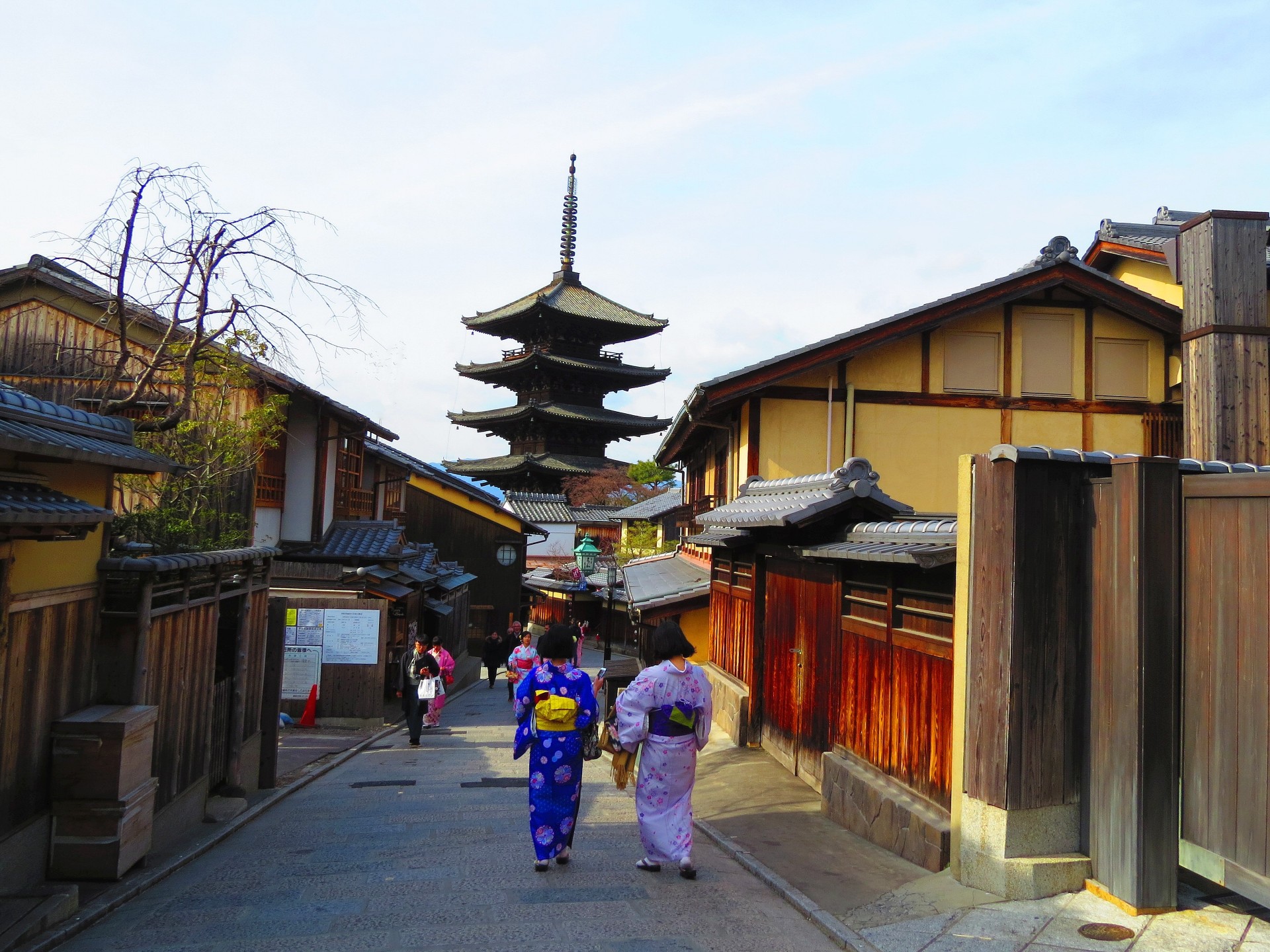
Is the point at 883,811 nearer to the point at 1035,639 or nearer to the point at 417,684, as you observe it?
the point at 1035,639

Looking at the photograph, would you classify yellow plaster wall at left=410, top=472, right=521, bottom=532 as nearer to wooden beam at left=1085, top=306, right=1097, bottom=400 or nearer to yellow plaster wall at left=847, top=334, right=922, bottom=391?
yellow plaster wall at left=847, top=334, right=922, bottom=391

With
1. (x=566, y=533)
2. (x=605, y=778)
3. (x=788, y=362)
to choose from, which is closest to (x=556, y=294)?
(x=566, y=533)

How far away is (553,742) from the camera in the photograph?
6539mm

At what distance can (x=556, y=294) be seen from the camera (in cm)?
4416

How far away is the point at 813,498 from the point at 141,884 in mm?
6157

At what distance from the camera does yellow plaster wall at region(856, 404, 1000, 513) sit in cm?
1389

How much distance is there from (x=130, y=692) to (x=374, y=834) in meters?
2.41

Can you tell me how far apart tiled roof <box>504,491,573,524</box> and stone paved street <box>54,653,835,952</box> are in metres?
34.1

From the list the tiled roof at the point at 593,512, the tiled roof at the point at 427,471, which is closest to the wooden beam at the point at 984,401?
the tiled roof at the point at 427,471

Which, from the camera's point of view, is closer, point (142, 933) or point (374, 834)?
point (142, 933)

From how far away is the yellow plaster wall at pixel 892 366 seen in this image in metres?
13.9

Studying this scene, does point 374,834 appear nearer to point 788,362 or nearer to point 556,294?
point 788,362

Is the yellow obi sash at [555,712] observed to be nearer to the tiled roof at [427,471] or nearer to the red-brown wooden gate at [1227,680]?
the red-brown wooden gate at [1227,680]

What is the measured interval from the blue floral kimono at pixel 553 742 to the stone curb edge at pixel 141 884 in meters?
2.56
